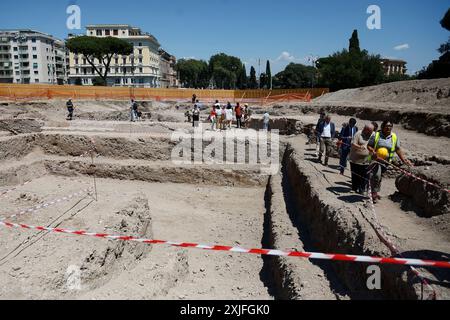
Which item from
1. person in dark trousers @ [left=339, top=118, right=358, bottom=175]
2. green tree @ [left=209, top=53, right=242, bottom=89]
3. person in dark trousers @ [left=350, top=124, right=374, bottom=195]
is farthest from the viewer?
green tree @ [left=209, top=53, right=242, bottom=89]

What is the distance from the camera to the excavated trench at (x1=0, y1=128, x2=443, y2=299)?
14.6 ft

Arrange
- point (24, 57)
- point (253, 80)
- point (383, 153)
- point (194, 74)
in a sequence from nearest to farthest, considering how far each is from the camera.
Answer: point (383, 153), point (24, 57), point (253, 80), point (194, 74)

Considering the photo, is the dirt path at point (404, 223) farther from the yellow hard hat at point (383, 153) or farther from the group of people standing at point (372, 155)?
the yellow hard hat at point (383, 153)

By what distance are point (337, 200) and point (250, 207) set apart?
4.61 m

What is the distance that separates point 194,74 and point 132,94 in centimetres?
6197

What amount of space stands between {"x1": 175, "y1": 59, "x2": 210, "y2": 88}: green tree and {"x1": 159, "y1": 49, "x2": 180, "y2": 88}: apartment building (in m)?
3.97

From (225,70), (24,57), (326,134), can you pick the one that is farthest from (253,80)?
(326,134)

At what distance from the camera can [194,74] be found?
95.6m

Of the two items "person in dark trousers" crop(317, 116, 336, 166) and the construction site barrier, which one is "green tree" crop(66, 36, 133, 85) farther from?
"person in dark trousers" crop(317, 116, 336, 166)

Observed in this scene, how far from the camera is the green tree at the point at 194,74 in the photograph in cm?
9544

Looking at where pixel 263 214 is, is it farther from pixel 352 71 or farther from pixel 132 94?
pixel 352 71

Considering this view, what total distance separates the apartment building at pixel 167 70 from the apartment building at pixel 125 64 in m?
15.7

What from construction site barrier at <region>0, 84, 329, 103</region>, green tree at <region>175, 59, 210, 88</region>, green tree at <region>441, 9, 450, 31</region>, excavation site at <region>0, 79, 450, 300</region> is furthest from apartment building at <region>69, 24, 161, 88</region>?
excavation site at <region>0, 79, 450, 300</region>
